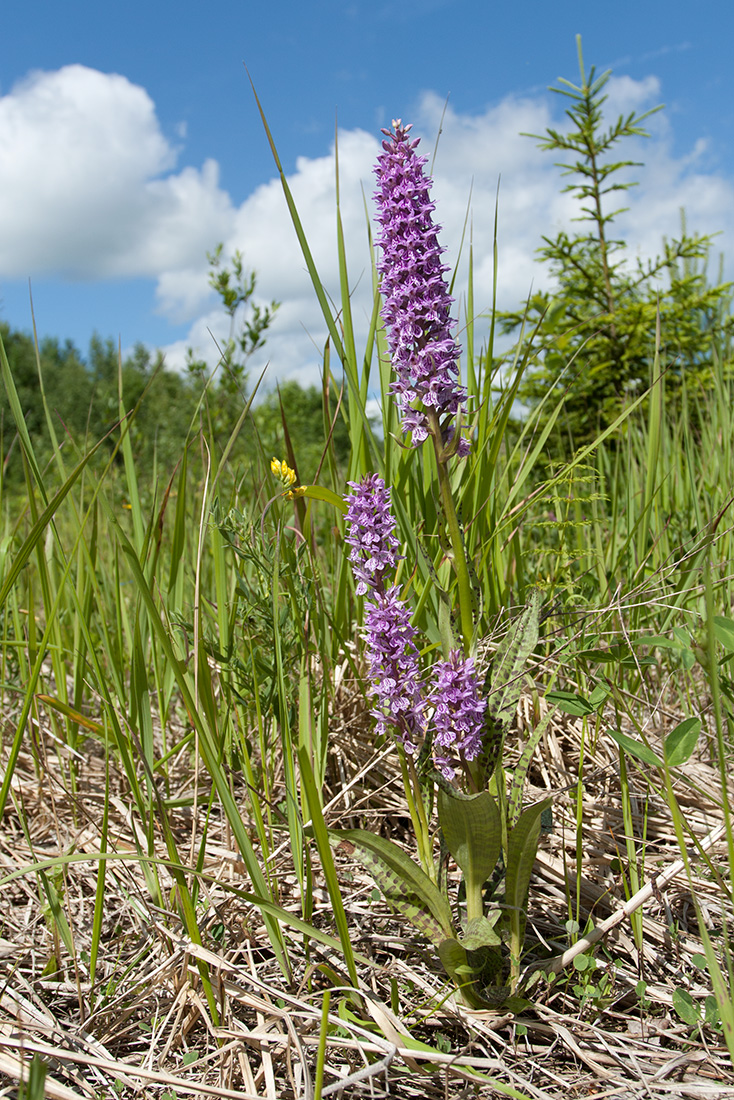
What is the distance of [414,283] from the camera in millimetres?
1249

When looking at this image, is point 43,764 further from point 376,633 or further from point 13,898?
point 376,633

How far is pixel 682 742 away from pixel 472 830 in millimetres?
482

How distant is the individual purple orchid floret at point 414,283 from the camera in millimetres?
1246

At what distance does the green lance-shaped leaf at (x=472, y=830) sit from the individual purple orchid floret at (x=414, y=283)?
0.63m

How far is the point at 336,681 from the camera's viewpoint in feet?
7.18

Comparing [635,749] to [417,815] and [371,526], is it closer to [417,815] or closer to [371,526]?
[417,815]

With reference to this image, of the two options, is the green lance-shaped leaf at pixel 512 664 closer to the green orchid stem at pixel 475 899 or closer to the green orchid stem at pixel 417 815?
the green orchid stem at pixel 417 815

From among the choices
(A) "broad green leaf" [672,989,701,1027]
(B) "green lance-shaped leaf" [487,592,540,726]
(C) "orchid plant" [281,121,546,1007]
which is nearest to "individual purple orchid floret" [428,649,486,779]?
(C) "orchid plant" [281,121,546,1007]

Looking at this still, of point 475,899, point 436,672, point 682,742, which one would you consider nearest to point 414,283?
point 436,672

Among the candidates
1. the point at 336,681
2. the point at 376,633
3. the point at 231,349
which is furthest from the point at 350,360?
the point at 231,349

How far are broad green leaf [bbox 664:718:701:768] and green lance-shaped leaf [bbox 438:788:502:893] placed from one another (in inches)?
15.5

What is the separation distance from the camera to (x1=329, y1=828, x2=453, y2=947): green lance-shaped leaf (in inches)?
47.2

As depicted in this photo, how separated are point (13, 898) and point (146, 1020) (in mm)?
621

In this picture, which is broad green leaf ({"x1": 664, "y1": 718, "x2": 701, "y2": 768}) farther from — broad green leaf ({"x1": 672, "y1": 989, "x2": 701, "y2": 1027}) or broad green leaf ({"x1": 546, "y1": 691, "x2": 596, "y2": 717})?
broad green leaf ({"x1": 672, "y1": 989, "x2": 701, "y2": 1027})
